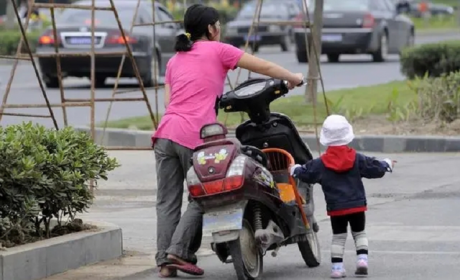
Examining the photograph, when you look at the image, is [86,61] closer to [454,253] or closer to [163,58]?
[163,58]

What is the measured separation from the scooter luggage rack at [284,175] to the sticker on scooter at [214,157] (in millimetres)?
519

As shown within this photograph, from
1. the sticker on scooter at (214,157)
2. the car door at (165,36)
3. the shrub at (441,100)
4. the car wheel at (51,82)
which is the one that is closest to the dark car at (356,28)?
the car door at (165,36)

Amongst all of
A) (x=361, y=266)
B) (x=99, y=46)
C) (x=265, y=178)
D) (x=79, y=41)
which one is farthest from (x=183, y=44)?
(x=79, y=41)

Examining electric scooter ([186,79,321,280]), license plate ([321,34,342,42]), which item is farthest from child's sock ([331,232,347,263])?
license plate ([321,34,342,42])

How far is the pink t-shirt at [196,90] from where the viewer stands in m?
7.68

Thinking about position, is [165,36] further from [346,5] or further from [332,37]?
[346,5]

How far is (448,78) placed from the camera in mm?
14922

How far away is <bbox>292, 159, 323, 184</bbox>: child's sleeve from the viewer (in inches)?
299

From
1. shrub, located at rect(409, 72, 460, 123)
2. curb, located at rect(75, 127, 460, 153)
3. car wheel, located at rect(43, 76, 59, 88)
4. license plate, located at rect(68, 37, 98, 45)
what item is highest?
shrub, located at rect(409, 72, 460, 123)

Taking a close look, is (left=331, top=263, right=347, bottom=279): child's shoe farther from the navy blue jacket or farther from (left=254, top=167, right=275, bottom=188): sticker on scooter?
(left=254, top=167, right=275, bottom=188): sticker on scooter

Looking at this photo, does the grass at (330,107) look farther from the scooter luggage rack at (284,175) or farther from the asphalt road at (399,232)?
the scooter luggage rack at (284,175)

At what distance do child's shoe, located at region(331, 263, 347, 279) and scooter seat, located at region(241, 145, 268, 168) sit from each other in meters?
0.70

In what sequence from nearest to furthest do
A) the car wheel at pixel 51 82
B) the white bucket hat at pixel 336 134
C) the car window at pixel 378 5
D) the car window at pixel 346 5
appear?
the white bucket hat at pixel 336 134, the car wheel at pixel 51 82, the car window at pixel 346 5, the car window at pixel 378 5

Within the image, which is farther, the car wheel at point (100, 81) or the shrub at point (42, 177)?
the car wheel at point (100, 81)
